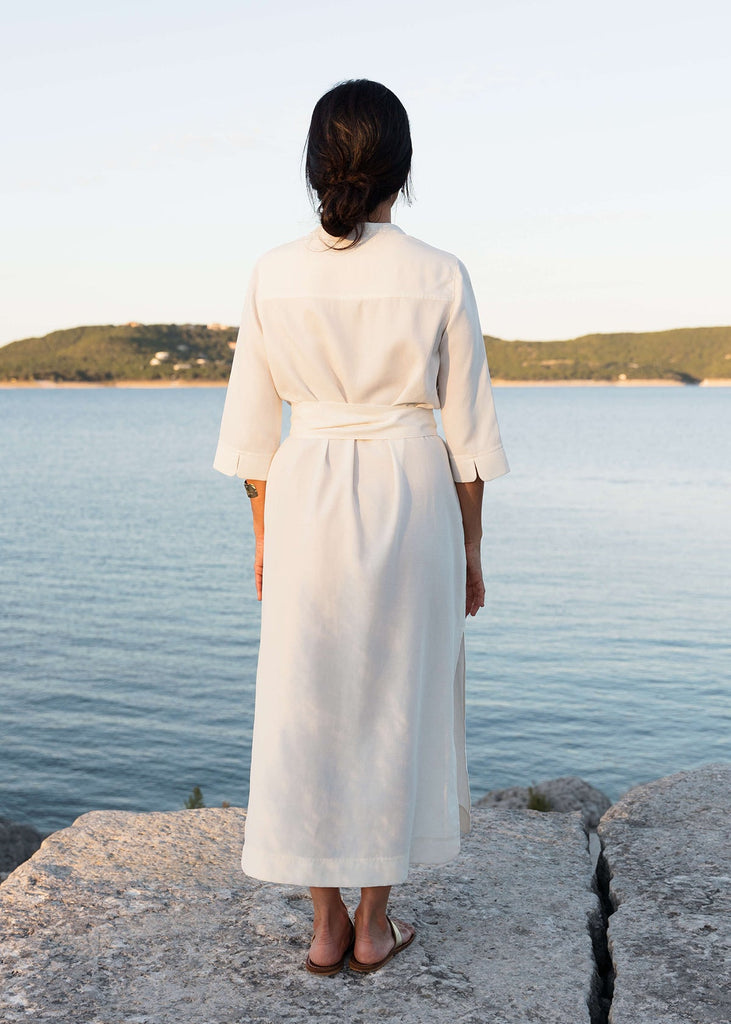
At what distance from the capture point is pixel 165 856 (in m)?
3.38

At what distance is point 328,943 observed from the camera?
8.65 ft

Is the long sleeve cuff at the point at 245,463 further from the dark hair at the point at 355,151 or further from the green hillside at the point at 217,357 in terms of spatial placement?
the green hillside at the point at 217,357

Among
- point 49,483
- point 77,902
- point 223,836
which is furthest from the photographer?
point 49,483

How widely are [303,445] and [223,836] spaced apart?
1692 mm

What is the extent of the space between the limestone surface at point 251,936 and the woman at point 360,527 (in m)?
0.17

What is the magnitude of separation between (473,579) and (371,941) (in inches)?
37.8

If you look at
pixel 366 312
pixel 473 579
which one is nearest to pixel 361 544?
pixel 473 579

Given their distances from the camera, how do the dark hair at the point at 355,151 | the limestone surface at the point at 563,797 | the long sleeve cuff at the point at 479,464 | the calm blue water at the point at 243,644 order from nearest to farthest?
the dark hair at the point at 355,151
the long sleeve cuff at the point at 479,464
the limestone surface at the point at 563,797
the calm blue water at the point at 243,644

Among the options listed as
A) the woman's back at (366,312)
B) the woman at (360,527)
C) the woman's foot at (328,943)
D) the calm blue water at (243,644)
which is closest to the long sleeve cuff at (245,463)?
the woman at (360,527)

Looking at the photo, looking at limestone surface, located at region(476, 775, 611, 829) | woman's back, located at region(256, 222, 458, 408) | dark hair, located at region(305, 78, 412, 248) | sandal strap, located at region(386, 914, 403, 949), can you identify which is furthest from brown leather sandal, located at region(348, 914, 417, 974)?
limestone surface, located at region(476, 775, 611, 829)

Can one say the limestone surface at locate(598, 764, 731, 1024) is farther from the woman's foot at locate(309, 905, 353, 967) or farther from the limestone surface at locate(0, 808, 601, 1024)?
the woman's foot at locate(309, 905, 353, 967)

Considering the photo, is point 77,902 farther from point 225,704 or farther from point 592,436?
point 592,436

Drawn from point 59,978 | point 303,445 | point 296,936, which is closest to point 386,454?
point 303,445

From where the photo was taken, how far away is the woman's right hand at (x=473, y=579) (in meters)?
2.70
